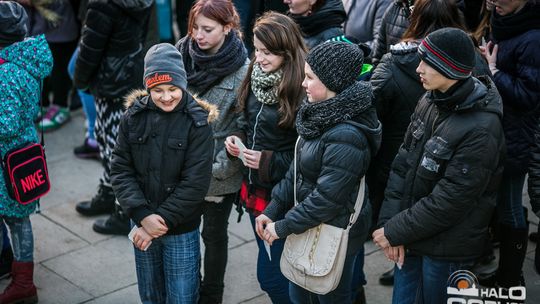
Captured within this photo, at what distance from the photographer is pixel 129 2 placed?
18.7 feet

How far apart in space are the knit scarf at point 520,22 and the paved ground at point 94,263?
1705 millimetres

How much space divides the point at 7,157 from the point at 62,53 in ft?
11.3

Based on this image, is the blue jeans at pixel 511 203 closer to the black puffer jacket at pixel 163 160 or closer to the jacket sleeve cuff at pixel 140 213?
the black puffer jacket at pixel 163 160

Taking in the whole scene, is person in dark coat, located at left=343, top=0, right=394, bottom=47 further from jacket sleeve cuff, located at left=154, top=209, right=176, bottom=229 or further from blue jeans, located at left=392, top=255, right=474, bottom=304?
jacket sleeve cuff, located at left=154, top=209, right=176, bottom=229

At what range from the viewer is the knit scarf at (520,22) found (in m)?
4.56

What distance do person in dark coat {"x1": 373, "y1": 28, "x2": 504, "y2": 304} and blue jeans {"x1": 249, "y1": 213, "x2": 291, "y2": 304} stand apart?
0.72 metres

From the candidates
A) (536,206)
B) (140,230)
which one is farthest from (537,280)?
(140,230)

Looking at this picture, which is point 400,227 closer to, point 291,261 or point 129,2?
point 291,261

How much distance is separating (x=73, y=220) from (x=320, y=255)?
9.81ft

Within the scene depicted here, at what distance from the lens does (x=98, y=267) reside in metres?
5.61

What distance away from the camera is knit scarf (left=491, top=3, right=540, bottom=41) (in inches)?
180

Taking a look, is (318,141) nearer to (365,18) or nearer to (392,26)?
(392,26)

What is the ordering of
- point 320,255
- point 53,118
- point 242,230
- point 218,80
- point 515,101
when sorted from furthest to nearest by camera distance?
point 53,118, point 242,230, point 218,80, point 515,101, point 320,255

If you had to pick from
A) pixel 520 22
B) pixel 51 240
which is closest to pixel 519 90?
pixel 520 22
